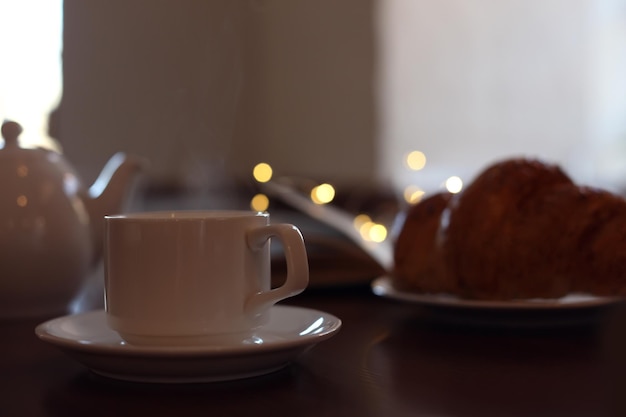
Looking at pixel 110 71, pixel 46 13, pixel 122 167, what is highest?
pixel 46 13

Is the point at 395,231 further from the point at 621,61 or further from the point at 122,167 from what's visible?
the point at 621,61

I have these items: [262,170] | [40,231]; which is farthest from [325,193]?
[40,231]

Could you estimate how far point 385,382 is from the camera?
48cm

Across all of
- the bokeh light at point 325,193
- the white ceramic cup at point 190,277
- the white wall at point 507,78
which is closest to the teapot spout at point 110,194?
the white ceramic cup at point 190,277

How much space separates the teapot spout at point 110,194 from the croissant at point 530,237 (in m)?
0.38

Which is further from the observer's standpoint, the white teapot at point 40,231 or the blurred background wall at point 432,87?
the blurred background wall at point 432,87

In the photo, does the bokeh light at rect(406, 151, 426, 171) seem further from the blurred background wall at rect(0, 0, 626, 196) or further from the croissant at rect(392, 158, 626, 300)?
the croissant at rect(392, 158, 626, 300)

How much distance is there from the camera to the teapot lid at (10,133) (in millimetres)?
803

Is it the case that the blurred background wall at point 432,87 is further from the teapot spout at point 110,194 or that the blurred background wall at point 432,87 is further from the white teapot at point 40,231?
the white teapot at point 40,231

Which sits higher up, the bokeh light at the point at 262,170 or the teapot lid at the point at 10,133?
the teapot lid at the point at 10,133

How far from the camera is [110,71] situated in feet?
5.41

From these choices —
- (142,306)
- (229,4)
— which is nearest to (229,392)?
(142,306)

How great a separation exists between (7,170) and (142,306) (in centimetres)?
36

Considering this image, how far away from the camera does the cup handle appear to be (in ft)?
1.68
